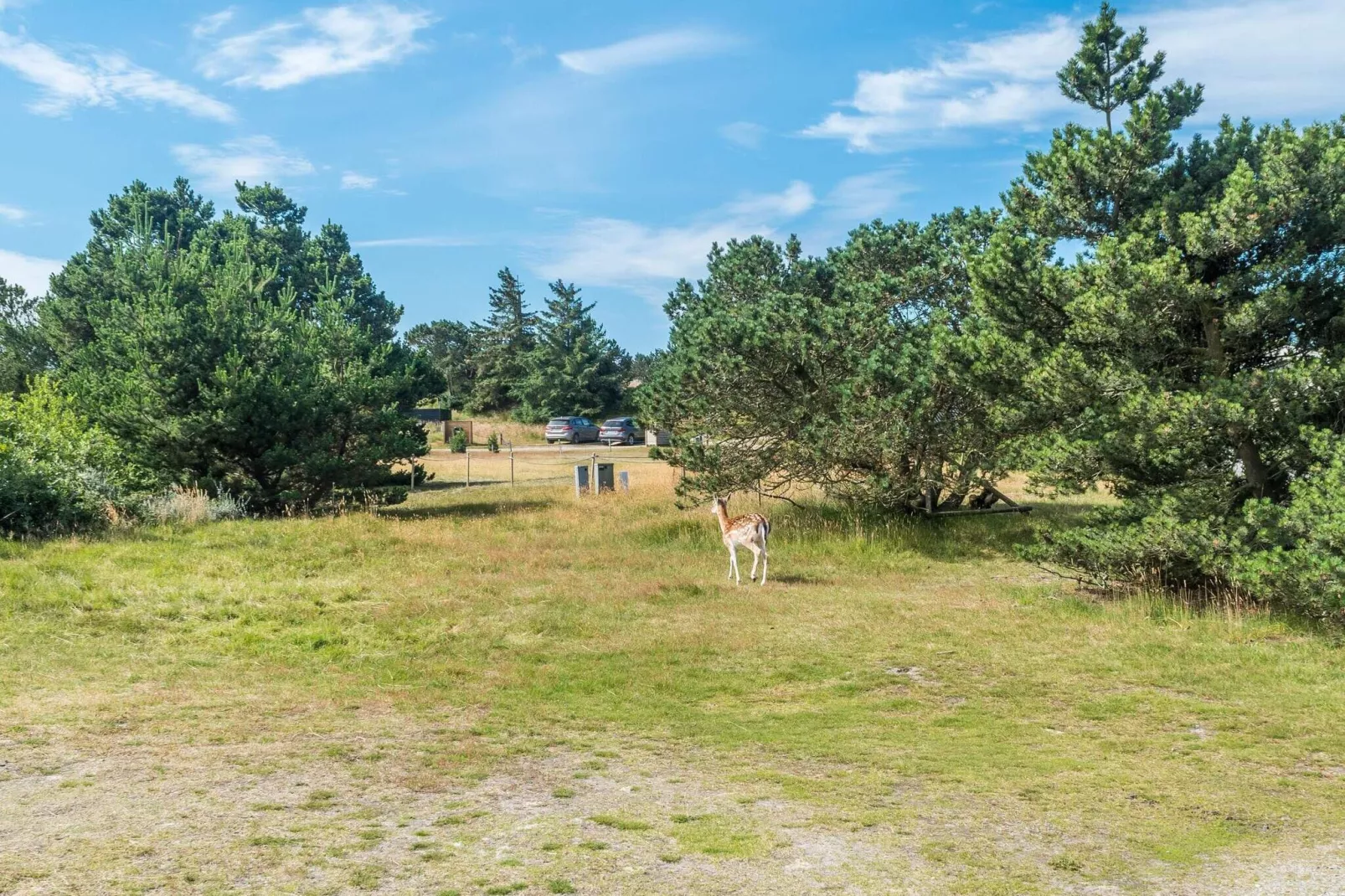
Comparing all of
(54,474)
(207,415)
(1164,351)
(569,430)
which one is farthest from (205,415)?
(569,430)

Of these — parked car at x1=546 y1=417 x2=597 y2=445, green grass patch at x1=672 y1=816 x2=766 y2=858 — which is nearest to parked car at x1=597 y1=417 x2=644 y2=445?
parked car at x1=546 y1=417 x2=597 y2=445

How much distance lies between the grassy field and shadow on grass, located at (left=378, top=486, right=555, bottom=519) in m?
7.84

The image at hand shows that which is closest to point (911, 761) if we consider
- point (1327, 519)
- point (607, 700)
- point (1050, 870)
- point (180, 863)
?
point (1050, 870)

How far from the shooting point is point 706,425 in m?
25.1

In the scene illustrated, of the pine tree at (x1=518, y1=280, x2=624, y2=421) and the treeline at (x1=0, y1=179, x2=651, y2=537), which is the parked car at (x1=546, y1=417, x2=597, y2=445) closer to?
the pine tree at (x1=518, y1=280, x2=624, y2=421)

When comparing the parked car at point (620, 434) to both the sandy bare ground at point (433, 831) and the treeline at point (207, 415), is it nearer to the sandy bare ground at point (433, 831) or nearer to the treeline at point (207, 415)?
the treeline at point (207, 415)

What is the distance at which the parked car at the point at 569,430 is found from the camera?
71.1 metres

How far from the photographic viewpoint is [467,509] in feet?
97.2

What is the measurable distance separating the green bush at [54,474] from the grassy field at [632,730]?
2380 mm

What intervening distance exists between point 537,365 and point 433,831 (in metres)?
80.8

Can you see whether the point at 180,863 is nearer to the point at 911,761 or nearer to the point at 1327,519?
the point at 911,761

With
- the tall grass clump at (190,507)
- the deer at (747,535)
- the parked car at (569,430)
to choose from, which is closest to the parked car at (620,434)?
the parked car at (569,430)

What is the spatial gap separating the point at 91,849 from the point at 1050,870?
5.83 metres

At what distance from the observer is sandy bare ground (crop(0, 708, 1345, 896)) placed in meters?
5.79
